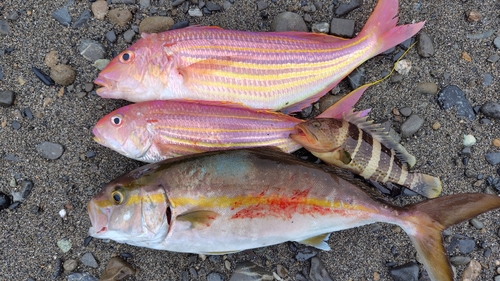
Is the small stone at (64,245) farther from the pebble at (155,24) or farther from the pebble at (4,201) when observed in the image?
the pebble at (155,24)

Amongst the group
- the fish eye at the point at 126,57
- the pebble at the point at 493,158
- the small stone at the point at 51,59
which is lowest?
the pebble at the point at 493,158

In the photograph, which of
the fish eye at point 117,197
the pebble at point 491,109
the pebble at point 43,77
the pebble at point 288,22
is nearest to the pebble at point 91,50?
the pebble at point 43,77

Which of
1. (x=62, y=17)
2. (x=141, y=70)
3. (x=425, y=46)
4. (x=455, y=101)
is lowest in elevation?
(x=455, y=101)

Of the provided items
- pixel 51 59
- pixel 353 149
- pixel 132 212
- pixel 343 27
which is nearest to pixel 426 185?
pixel 353 149

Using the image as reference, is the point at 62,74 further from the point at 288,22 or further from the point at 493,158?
the point at 493,158

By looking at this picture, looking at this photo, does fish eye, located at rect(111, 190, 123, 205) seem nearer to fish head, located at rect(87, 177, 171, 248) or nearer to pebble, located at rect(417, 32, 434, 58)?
fish head, located at rect(87, 177, 171, 248)

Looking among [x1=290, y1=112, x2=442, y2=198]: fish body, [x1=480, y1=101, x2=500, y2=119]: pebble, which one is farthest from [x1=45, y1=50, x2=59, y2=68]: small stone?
[x1=480, y1=101, x2=500, y2=119]: pebble

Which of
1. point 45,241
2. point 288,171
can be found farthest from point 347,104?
point 45,241
